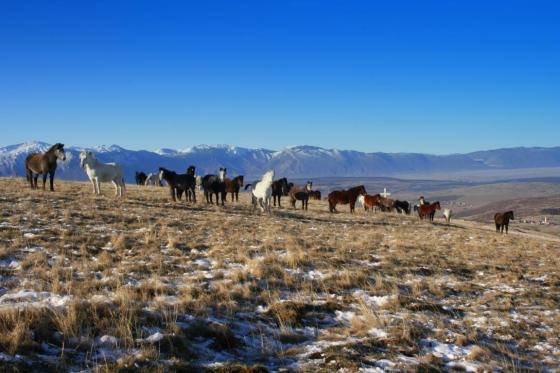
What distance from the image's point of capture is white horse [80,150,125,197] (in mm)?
22547

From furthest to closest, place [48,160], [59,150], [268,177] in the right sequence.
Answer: [268,177]
[59,150]
[48,160]

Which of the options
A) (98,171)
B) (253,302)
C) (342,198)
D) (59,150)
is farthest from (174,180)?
(253,302)

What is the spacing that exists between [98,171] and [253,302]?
17515mm

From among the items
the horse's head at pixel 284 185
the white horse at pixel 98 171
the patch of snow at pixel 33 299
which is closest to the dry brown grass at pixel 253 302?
the patch of snow at pixel 33 299

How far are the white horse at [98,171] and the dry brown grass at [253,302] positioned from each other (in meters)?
7.49

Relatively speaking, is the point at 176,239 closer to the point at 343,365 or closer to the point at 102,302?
the point at 102,302

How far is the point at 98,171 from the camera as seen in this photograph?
22906 millimetres

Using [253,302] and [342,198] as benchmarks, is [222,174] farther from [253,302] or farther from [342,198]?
[253,302]

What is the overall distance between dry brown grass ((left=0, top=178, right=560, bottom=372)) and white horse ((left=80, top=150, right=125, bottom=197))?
749 centimetres

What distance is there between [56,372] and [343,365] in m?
3.41

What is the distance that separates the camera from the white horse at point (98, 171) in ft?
74.0

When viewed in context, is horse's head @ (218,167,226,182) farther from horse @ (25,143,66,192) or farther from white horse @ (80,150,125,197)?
horse @ (25,143,66,192)

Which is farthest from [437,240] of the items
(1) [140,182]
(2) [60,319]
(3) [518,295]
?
(1) [140,182]

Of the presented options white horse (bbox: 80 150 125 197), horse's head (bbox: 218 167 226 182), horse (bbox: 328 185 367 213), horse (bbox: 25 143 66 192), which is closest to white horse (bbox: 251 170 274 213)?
horse's head (bbox: 218 167 226 182)
